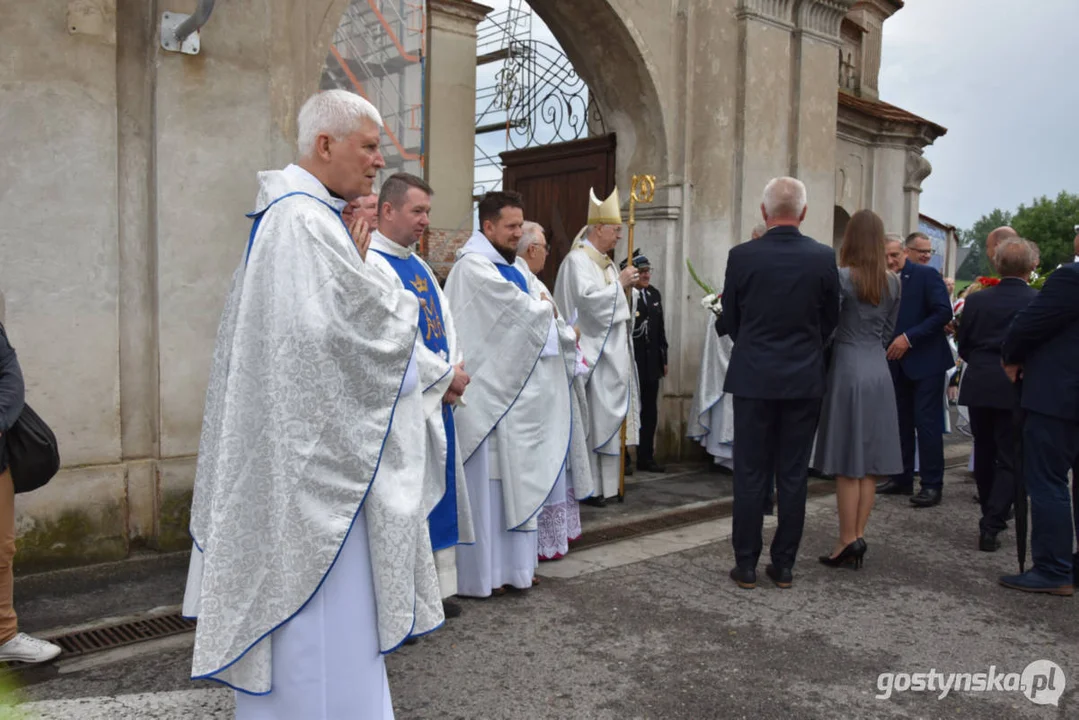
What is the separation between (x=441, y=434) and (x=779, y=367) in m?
1.74

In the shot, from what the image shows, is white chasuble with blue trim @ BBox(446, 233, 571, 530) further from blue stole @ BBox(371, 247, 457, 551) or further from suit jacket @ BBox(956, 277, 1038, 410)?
suit jacket @ BBox(956, 277, 1038, 410)

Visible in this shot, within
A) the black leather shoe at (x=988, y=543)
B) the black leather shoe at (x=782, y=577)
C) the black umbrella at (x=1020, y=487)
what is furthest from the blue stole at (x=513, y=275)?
the black leather shoe at (x=988, y=543)

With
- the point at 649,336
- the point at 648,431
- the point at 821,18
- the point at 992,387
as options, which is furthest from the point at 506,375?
the point at 821,18

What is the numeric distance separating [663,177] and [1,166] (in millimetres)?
5072

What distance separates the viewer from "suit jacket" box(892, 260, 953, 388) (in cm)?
652

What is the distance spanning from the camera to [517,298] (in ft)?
14.8

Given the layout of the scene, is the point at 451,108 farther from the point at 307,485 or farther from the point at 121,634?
the point at 307,485

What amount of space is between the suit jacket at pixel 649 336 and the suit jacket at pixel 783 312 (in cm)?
289

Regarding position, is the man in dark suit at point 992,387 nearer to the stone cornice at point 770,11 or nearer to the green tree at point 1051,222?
the stone cornice at point 770,11

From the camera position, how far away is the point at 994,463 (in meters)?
5.66

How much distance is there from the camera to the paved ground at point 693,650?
10.3 feet

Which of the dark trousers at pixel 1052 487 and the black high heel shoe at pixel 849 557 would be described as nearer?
the dark trousers at pixel 1052 487

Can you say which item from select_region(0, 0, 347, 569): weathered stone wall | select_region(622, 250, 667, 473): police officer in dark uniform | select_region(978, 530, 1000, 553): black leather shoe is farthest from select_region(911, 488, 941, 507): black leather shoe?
select_region(0, 0, 347, 569): weathered stone wall

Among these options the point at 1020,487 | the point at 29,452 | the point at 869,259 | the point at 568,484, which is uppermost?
the point at 869,259
